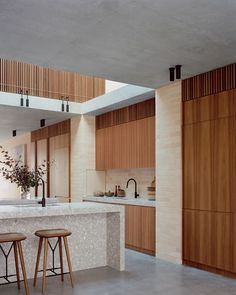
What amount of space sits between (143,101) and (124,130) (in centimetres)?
85

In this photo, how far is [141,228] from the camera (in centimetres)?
667

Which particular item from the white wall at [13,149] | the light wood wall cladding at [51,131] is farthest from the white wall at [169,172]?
the white wall at [13,149]

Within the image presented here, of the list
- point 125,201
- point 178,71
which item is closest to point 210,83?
point 178,71

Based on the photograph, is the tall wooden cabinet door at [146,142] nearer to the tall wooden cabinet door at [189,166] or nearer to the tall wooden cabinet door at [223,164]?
the tall wooden cabinet door at [189,166]

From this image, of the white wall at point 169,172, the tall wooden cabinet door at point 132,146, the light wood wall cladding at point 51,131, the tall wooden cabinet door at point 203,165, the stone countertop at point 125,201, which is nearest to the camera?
the tall wooden cabinet door at point 203,165

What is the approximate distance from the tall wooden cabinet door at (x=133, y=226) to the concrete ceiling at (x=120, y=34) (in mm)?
2647

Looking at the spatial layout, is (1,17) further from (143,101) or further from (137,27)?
(143,101)

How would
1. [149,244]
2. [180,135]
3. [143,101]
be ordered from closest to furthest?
[180,135] → [149,244] → [143,101]

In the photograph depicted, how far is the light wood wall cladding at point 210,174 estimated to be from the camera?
16.3 ft

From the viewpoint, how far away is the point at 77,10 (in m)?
3.42

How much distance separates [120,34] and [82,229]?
2.84m

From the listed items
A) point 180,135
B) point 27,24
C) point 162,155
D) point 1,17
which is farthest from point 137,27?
point 162,155

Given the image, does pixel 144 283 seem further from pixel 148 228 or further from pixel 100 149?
pixel 100 149

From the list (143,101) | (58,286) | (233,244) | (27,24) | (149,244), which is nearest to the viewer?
(27,24)
